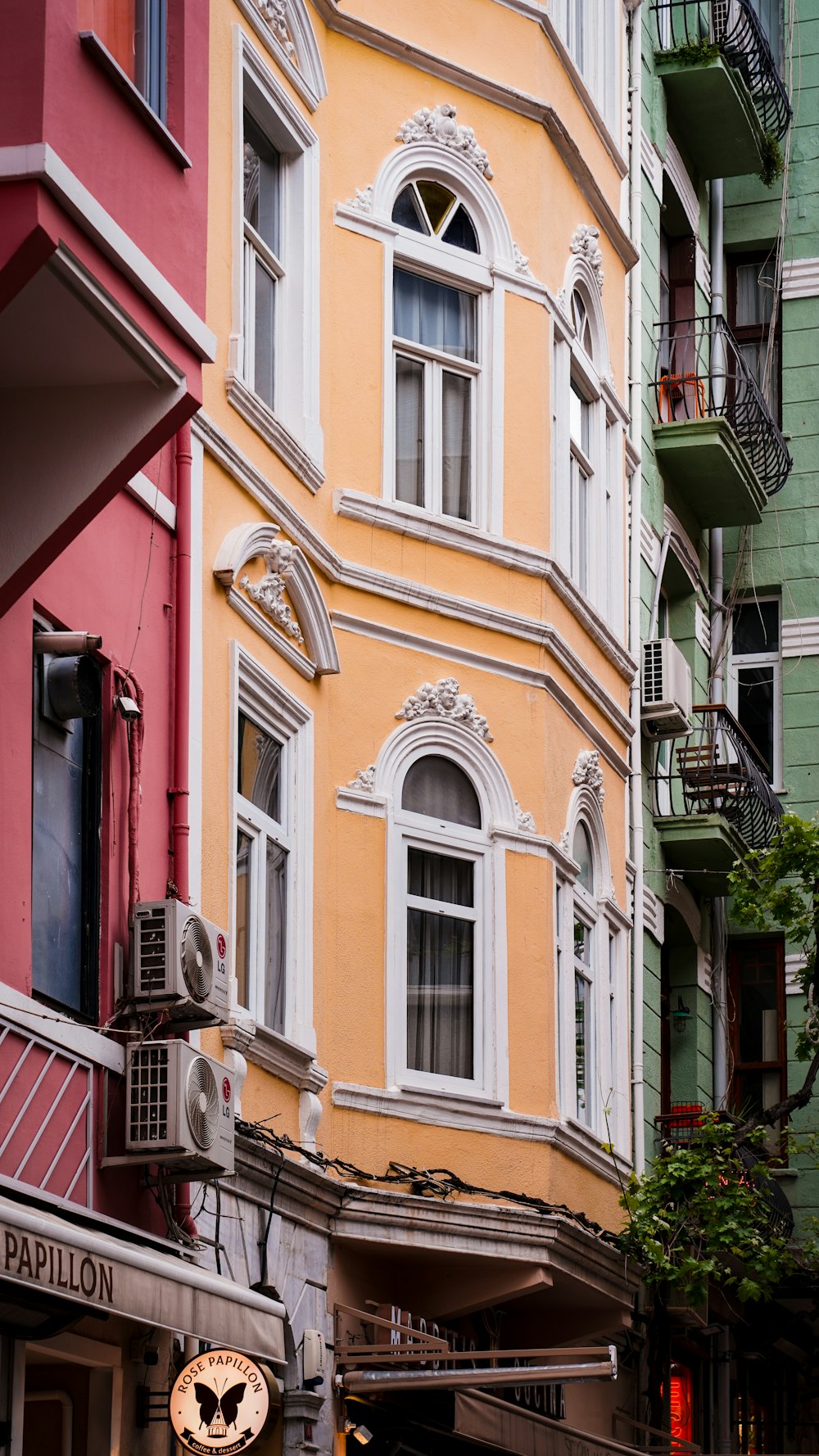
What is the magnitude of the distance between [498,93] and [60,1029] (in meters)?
9.22

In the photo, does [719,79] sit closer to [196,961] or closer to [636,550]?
[636,550]

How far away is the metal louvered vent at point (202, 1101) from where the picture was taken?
37.7ft

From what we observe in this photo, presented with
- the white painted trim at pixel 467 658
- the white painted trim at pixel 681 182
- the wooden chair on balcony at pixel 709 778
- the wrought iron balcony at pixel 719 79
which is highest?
the wrought iron balcony at pixel 719 79

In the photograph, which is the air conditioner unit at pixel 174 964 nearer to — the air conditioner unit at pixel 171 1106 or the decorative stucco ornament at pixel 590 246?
the air conditioner unit at pixel 171 1106

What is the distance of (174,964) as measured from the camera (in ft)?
38.1

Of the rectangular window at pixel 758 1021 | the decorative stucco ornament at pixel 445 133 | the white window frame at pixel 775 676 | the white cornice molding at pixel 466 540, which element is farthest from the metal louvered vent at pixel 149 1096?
the white window frame at pixel 775 676

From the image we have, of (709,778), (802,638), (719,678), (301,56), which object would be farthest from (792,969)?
(301,56)

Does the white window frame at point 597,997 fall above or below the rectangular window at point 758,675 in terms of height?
below

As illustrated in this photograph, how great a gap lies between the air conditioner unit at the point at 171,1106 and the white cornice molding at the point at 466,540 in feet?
17.3

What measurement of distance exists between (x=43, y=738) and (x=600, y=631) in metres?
8.08

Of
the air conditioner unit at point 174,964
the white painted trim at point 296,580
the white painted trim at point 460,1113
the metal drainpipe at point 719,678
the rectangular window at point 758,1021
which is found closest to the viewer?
the air conditioner unit at point 174,964

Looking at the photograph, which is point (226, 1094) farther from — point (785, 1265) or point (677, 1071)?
point (677, 1071)

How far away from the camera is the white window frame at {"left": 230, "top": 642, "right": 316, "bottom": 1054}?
1400 cm

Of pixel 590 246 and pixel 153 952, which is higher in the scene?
pixel 590 246
